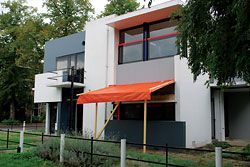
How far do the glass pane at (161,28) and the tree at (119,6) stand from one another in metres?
21.5

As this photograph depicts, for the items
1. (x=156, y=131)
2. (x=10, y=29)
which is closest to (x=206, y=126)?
(x=156, y=131)

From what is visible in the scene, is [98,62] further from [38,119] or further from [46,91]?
[38,119]

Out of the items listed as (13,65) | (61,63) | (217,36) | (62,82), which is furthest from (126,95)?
(13,65)

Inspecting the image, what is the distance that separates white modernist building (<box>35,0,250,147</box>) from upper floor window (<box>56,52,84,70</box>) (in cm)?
136

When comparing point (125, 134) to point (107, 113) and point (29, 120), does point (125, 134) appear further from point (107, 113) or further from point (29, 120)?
point (29, 120)

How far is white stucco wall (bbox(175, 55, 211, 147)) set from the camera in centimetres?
1368

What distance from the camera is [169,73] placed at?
47.2 ft

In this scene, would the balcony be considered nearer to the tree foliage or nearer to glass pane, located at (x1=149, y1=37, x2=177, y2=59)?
glass pane, located at (x1=149, y1=37, x2=177, y2=59)

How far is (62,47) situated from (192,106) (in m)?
11.1

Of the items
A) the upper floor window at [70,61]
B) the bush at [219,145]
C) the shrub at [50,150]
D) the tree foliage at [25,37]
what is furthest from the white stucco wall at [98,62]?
the tree foliage at [25,37]

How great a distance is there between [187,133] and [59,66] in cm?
1154

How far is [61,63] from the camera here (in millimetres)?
21391

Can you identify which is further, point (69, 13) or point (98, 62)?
point (69, 13)

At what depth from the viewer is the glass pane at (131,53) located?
1583 cm
